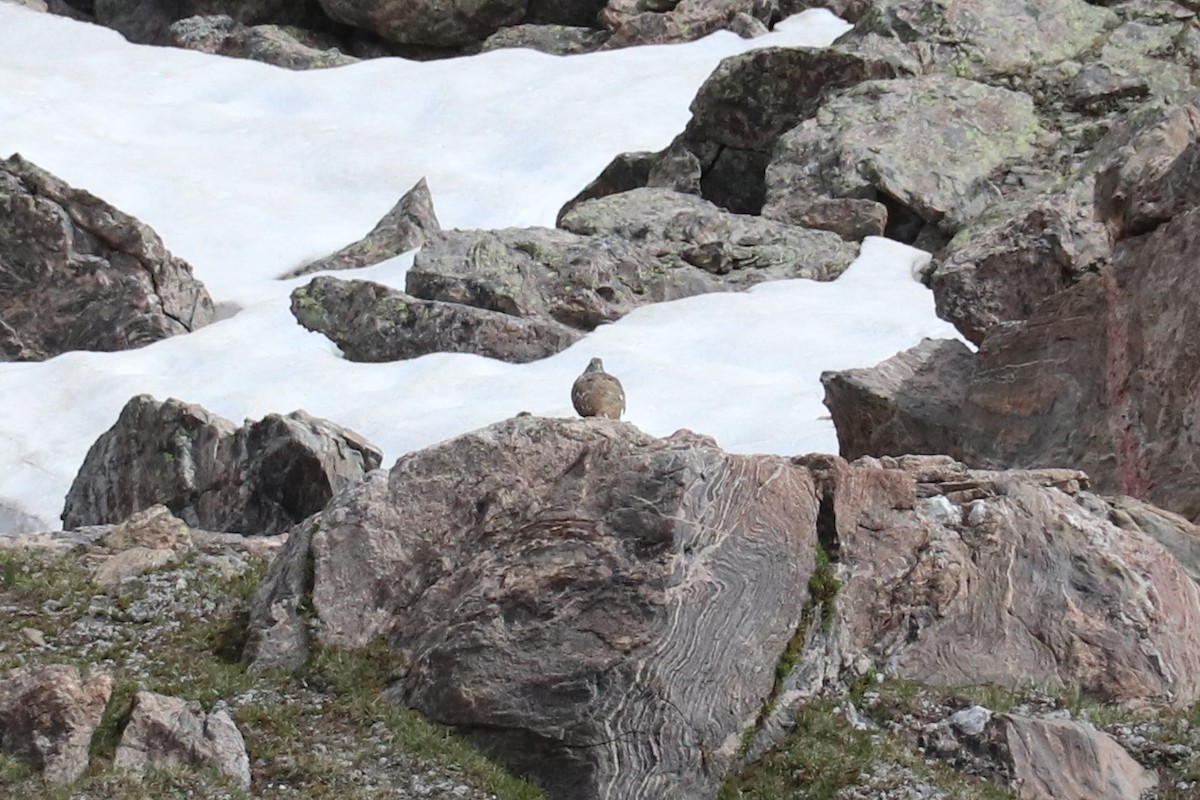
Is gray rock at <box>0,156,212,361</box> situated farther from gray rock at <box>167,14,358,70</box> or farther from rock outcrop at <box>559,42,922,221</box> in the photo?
gray rock at <box>167,14,358,70</box>

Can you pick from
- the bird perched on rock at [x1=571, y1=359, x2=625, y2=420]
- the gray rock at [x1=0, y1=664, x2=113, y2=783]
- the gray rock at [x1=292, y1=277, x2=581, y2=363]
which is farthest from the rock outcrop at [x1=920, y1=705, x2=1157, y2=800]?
the gray rock at [x1=292, y1=277, x2=581, y2=363]

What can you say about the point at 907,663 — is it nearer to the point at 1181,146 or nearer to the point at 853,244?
the point at 1181,146

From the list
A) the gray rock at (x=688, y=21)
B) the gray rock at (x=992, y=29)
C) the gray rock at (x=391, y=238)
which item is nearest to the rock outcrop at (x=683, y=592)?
the gray rock at (x=391, y=238)

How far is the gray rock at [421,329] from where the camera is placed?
96.1 feet

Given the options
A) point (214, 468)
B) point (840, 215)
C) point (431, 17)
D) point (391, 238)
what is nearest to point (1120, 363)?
point (214, 468)

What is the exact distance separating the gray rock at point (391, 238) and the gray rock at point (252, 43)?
1266 cm

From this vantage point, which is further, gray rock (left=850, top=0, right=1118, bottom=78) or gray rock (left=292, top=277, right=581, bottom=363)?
gray rock (left=850, top=0, right=1118, bottom=78)

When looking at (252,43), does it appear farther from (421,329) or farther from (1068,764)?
(1068,764)

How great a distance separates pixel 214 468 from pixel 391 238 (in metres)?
14.4

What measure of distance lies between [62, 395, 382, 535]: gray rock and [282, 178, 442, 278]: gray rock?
Answer: 11929 mm

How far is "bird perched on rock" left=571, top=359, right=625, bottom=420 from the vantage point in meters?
19.2

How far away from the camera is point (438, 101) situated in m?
45.0

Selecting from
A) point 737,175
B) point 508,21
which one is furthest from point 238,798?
point 508,21

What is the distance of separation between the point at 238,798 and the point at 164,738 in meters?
0.93
